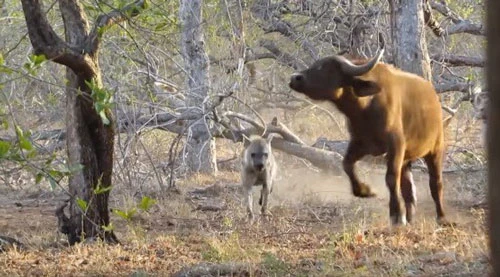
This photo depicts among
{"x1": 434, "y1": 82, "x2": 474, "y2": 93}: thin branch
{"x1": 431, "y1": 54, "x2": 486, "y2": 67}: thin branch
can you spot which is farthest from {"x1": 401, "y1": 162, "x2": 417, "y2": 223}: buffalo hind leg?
{"x1": 431, "y1": 54, "x2": 486, "y2": 67}: thin branch

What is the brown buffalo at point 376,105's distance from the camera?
916cm

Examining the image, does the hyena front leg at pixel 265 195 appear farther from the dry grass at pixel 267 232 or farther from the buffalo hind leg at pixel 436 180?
the buffalo hind leg at pixel 436 180

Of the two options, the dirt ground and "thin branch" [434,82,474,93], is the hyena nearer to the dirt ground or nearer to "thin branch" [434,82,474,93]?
the dirt ground

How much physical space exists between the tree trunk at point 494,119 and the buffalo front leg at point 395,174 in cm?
779

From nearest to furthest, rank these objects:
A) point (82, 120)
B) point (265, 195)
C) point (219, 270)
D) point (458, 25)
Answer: point (219, 270), point (82, 120), point (265, 195), point (458, 25)

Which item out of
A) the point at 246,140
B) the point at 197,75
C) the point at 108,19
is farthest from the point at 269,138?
the point at 108,19

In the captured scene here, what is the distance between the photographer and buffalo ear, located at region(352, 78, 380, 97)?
356 inches

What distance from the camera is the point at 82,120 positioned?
27.7 ft

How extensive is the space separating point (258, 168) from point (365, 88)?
3579 mm

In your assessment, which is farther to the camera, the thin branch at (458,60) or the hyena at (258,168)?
the thin branch at (458,60)

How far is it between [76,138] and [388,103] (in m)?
3.05

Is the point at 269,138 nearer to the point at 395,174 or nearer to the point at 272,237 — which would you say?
the point at 395,174

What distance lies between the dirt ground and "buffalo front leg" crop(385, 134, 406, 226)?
0.18 meters

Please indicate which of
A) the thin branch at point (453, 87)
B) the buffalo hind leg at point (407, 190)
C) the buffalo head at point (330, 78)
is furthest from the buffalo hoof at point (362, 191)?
the thin branch at point (453, 87)
